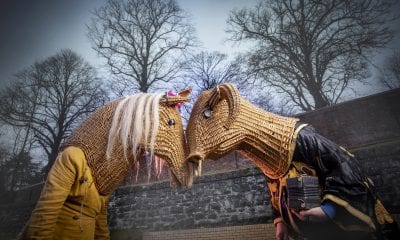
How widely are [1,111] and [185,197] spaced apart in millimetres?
3548

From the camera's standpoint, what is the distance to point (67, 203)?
3.70ft

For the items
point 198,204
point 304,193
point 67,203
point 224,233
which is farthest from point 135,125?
point 198,204


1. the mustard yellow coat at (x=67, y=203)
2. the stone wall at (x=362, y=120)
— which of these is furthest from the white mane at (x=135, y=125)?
the stone wall at (x=362, y=120)

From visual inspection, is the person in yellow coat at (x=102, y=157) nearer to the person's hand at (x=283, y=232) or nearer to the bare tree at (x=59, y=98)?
the person's hand at (x=283, y=232)

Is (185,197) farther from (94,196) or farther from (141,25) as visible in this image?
(141,25)

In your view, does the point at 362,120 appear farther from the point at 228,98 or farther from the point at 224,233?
the point at 228,98

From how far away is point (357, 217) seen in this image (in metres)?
1.01

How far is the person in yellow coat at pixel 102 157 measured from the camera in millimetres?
1084

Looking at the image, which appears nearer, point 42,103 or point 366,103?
point 366,103

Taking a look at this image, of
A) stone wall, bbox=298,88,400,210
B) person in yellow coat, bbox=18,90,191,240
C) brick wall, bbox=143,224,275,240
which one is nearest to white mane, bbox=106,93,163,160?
person in yellow coat, bbox=18,90,191,240

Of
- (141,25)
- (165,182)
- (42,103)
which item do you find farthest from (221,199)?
(141,25)

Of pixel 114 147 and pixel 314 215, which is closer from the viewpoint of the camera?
pixel 314 215

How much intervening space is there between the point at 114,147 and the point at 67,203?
11.5 inches

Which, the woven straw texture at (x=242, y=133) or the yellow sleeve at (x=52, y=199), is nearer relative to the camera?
the yellow sleeve at (x=52, y=199)
